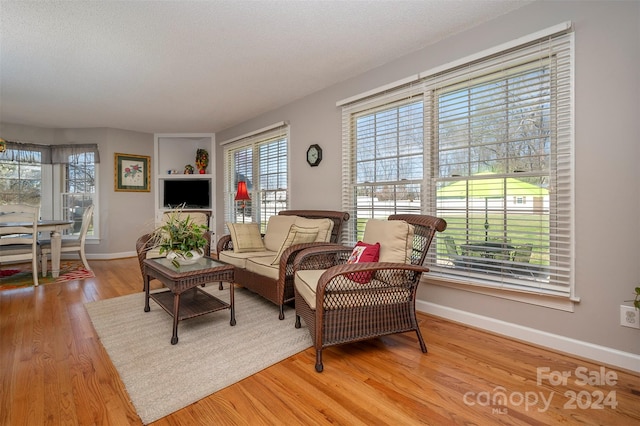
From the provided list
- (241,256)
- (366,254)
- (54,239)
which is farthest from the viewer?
(54,239)

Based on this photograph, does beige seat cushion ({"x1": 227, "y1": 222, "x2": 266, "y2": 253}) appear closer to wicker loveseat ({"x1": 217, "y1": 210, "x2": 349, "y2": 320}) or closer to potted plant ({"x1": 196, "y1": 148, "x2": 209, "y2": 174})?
wicker loveseat ({"x1": 217, "y1": 210, "x2": 349, "y2": 320})

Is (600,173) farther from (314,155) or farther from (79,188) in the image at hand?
(79,188)

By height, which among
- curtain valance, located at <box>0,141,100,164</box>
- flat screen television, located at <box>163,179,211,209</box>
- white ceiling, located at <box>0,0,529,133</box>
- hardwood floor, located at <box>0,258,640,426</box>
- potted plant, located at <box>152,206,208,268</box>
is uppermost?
white ceiling, located at <box>0,0,529,133</box>

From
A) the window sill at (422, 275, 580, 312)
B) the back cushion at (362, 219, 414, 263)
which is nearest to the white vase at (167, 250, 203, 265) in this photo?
the back cushion at (362, 219, 414, 263)

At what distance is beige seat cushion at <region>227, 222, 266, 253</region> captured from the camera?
11.7 feet

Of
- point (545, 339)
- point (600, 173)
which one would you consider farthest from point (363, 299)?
point (600, 173)

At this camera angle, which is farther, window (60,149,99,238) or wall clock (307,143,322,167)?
window (60,149,99,238)

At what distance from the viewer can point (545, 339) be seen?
2.15 meters

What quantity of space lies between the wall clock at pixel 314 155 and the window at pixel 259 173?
565 mm

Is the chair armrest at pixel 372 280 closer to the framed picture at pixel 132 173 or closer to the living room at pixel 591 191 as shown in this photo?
the living room at pixel 591 191

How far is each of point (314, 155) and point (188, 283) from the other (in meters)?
2.22

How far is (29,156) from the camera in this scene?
5.33 m

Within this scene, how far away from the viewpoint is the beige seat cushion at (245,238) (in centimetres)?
357

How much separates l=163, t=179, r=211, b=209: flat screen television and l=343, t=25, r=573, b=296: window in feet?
13.6
